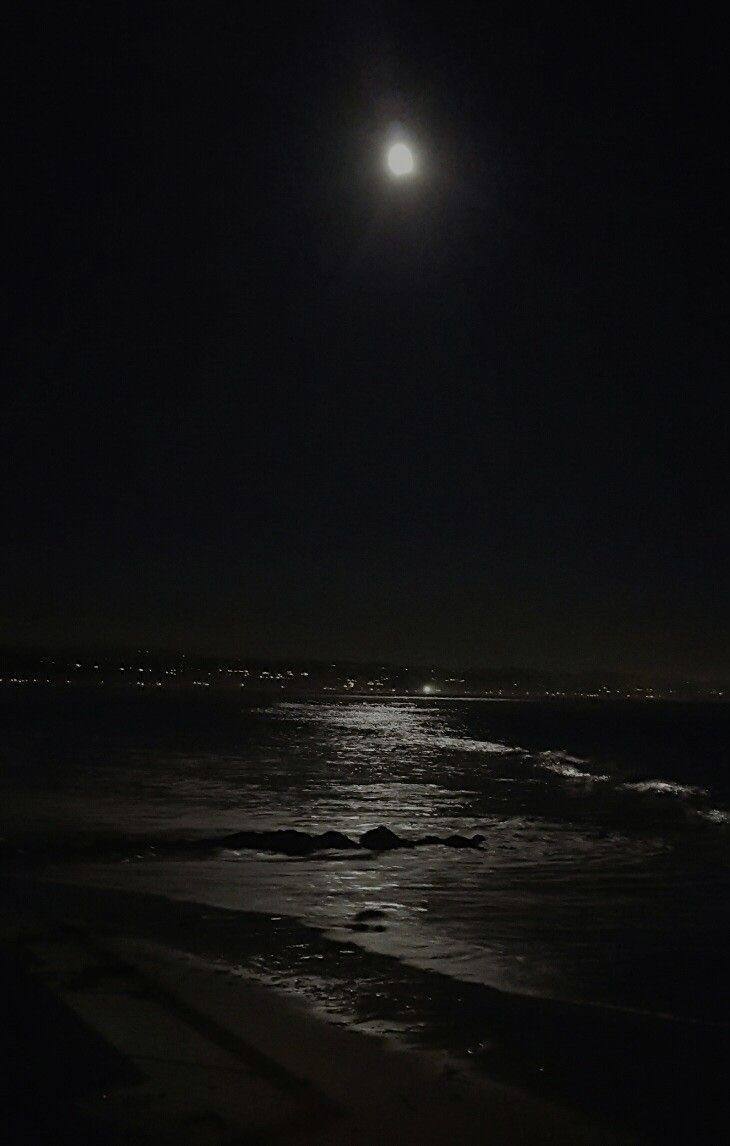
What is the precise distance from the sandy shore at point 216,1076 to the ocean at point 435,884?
0.61 m

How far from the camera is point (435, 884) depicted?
16.0 metres

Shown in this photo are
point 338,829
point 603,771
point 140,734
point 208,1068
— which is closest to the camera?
point 208,1068

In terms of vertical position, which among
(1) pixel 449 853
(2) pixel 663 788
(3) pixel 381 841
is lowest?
(2) pixel 663 788

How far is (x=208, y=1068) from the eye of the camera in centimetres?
761

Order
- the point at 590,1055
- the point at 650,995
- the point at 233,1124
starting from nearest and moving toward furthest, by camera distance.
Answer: the point at 233,1124
the point at 590,1055
the point at 650,995

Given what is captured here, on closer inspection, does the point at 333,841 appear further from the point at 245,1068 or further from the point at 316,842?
the point at 245,1068

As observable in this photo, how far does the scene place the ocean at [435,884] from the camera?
382 inches

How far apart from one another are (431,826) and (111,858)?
854 centimetres

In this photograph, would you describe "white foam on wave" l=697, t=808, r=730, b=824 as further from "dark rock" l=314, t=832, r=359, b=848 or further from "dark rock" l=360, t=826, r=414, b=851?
"dark rock" l=314, t=832, r=359, b=848

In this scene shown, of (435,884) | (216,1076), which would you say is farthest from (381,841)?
(216,1076)

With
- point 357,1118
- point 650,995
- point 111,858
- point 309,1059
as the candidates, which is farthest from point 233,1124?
point 111,858

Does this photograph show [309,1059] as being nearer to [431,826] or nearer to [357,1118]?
[357,1118]

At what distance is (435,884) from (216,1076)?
29.1 ft

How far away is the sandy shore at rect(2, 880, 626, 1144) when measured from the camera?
6.61m
